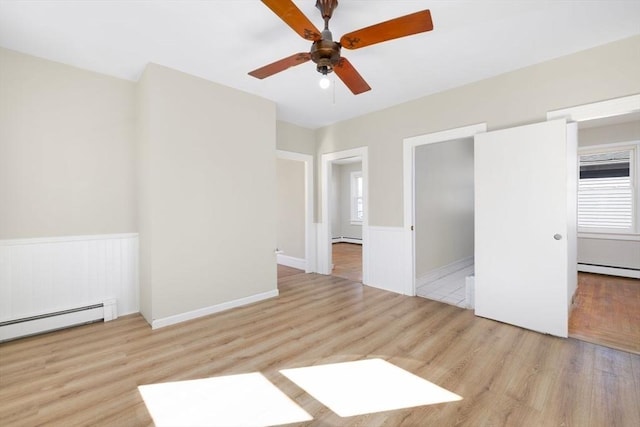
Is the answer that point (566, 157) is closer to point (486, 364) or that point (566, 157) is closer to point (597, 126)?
point (486, 364)

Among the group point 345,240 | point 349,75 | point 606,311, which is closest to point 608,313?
point 606,311

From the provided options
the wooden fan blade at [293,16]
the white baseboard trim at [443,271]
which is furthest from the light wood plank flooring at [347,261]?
the wooden fan blade at [293,16]

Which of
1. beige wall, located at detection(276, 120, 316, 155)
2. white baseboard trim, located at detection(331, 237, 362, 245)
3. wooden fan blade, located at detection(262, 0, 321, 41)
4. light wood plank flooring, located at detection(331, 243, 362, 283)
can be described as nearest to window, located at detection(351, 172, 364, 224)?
white baseboard trim, located at detection(331, 237, 362, 245)

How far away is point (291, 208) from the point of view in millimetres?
5703

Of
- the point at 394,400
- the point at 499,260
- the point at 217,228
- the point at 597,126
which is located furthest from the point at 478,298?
the point at 597,126

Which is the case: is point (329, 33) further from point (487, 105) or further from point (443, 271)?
point (443, 271)

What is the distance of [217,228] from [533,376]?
3.17 meters

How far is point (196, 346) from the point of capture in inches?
95.7

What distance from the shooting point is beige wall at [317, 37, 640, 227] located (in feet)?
7.99

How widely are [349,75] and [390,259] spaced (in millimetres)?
2643

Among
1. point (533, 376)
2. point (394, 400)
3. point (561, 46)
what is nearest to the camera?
point (394, 400)

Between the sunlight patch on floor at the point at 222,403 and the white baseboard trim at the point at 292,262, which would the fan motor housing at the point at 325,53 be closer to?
the sunlight patch on floor at the point at 222,403

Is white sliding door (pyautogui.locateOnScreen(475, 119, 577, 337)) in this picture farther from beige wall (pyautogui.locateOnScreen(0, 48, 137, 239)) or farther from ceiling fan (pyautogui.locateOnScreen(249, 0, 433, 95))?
beige wall (pyautogui.locateOnScreen(0, 48, 137, 239))

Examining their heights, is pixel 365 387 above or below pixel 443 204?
below
